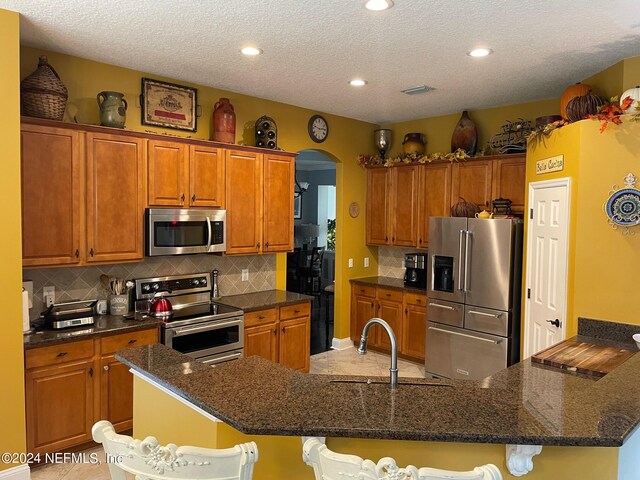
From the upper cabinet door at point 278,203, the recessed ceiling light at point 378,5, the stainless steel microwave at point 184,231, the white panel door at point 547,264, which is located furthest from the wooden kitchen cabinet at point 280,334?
the recessed ceiling light at point 378,5

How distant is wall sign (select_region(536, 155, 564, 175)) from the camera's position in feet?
11.8

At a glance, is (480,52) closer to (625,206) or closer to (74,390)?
(625,206)

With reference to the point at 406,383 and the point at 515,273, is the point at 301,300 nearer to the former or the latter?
the point at 515,273

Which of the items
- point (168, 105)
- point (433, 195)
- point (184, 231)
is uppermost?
point (168, 105)

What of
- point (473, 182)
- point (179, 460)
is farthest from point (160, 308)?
point (473, 182)

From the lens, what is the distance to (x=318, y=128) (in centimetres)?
557

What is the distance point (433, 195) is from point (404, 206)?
1.37 feet

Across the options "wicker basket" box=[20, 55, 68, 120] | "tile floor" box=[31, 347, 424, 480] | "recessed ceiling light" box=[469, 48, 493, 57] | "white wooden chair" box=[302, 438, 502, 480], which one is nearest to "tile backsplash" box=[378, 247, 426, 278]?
"tile floor" box=[31, 347, 424, 480]

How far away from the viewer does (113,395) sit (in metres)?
3.49

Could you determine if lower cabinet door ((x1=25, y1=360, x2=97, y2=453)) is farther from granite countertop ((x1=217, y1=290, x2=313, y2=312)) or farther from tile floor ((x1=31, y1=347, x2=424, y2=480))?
tile floor ((x1=31, y1=347, x2=424, y2=480))

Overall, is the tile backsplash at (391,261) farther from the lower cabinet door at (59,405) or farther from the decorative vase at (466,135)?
the lower cabinet door at (59,405)

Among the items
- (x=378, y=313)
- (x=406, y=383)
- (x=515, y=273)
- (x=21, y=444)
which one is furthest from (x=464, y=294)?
(x=21, y=444)

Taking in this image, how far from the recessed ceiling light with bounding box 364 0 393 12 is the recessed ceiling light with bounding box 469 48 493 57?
1.00 meters

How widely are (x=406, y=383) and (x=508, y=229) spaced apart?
281 centimetres
